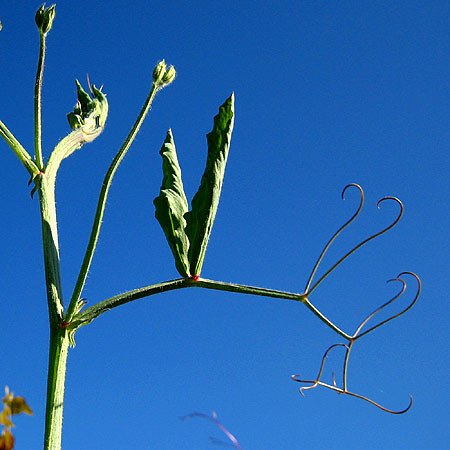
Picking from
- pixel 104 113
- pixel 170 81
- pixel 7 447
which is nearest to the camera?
pixel 7 447

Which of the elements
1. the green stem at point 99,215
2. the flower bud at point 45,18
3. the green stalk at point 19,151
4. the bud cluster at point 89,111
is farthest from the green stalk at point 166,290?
the flower bud at point 45,18

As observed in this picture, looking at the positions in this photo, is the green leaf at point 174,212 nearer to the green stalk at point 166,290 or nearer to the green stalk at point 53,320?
the green stalk at point 166,290

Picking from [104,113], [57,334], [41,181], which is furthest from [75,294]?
[104,113]

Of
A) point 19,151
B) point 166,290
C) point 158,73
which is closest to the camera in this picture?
point 166,290

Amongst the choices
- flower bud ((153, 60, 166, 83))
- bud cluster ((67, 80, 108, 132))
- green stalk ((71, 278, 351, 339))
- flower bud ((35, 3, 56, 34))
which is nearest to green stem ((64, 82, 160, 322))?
green stalk ((71, 278, 351, 339))

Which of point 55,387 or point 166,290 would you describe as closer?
point 55,387

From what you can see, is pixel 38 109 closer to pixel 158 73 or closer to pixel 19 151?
pixel 19 151

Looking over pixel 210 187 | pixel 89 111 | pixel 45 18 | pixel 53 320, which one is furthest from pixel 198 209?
pixel 45 18

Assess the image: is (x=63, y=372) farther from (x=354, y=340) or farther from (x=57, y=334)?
(x=354, y=340)
